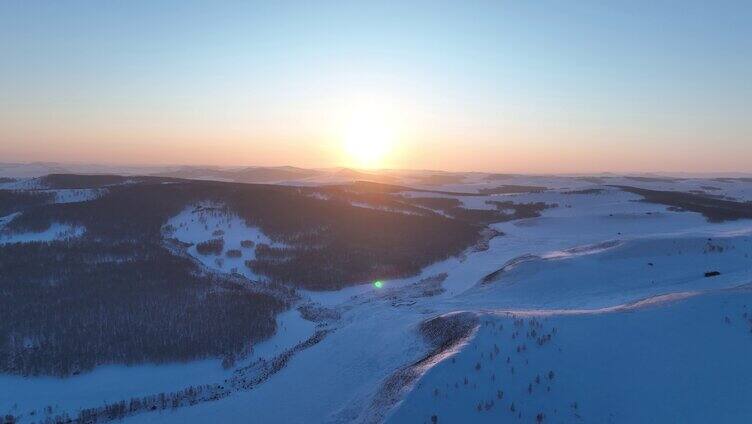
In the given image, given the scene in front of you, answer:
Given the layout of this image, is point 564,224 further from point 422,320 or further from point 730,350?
point 730,350

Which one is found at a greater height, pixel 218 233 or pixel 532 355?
pixel 218 233

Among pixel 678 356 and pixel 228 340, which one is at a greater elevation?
pixel 678 356

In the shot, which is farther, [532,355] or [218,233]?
[218,233]

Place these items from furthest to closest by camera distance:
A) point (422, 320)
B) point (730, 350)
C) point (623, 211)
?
point (623, 211)
point (422, 320)
point (730, 350)

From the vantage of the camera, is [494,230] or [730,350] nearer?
[730,350]

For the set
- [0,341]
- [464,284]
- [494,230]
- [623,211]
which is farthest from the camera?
[623,211]

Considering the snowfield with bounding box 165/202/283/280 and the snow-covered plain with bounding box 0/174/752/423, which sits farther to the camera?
the snowfield with bounding box 165/202/283/280

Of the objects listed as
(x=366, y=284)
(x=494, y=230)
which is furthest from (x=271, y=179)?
(x=366, y=284)

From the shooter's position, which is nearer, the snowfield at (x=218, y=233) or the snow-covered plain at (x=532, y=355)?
the snow-covered plain at (x=532, y=355)
